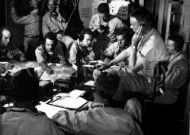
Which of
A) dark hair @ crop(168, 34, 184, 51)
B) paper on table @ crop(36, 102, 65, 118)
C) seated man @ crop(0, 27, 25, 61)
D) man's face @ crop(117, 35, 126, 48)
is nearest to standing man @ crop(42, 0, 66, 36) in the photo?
seated man @ crop(0, 27, 25, 61)

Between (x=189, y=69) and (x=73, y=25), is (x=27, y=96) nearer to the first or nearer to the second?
(x=189, y=69)

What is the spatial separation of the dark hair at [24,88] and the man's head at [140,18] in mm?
1966

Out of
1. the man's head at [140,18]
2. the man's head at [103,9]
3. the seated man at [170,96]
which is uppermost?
the man's head at [103,9]

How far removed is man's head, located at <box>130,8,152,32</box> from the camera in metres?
3.47

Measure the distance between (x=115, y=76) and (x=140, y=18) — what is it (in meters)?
1.46

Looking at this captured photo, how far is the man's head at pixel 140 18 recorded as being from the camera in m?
3.47

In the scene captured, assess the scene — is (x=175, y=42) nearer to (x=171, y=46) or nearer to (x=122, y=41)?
(x=171, y=46)

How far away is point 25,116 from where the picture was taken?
1.82m

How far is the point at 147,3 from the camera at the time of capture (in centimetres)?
708

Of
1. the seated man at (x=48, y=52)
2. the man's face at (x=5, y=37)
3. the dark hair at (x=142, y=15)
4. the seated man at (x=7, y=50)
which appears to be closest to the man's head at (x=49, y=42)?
the seated man at (x=48, y=52)

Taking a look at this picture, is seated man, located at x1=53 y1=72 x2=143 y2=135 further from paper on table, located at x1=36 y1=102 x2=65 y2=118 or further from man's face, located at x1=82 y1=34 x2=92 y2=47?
man's face, located at x1=82 y1=34 x2=92 y2=47

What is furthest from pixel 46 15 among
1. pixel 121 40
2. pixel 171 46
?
pixel 171 46

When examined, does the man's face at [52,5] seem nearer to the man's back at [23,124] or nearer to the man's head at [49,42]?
the man's head at [49,42]

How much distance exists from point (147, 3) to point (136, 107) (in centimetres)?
519
